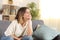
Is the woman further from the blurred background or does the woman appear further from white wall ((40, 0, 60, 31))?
white wall ((40, 0, 60, 31))

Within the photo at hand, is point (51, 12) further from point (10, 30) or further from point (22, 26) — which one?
point (10, 30)

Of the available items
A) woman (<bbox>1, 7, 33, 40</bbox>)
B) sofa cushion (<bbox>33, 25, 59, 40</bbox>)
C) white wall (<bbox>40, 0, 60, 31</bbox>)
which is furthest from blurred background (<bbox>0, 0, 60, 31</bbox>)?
woman (<bbox>1, 7, 33, 40</bbox>)

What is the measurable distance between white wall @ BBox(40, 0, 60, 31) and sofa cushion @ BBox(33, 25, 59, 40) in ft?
3.18

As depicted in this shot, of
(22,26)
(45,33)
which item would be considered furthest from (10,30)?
(45,33)

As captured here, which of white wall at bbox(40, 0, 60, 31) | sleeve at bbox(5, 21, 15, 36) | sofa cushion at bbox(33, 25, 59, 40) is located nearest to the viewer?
sleeve at bbox(5, 21, 15, 36)

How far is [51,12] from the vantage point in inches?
151

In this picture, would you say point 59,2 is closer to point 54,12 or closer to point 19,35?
point 54,12

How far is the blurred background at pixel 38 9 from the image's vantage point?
367 cm

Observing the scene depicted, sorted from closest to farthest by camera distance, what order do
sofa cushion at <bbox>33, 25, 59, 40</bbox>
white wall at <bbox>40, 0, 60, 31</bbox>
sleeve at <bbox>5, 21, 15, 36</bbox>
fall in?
sleeve at <bbox>5, 21, 15, 36</bbox> < sofa cushion at <bbox>33, 25, 59, 40</bbox> < white wall at <bbox>40, 0, 60, 31</bbox>

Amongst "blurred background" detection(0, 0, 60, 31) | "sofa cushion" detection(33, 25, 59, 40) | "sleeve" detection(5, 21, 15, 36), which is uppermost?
"blurred background" detection(0, 0, 60, 31)

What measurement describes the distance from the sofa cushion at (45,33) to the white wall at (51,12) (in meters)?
0.97

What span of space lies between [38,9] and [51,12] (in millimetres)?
381

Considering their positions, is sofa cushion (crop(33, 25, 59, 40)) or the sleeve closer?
the sleeve

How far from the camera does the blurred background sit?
367 cm
